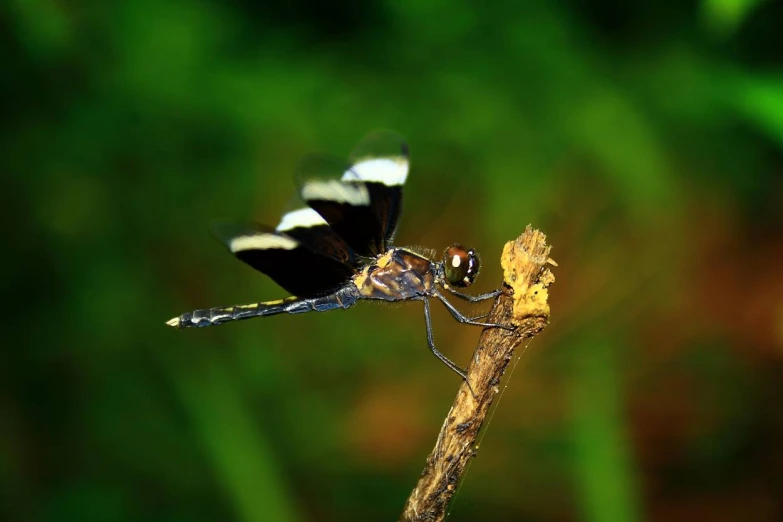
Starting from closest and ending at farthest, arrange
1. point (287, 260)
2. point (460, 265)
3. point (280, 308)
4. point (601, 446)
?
point (460, 265)
point (287, 260)
point (280, 308)
point (601, 446)

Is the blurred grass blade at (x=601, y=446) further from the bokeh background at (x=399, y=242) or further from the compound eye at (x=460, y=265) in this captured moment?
the compound eye at (x=460, y=265)

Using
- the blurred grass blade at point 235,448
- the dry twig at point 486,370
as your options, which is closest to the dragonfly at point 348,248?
the dry twig at point 486,370

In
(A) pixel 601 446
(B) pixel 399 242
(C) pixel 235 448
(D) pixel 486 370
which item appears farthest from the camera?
(B) pixel 399 242

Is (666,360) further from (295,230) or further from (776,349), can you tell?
(295,230)

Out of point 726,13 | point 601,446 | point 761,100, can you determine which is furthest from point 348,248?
point 726,13

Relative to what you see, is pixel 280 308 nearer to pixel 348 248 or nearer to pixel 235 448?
pixel 348 248

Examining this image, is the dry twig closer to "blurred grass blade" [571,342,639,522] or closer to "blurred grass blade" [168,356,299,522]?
"blurred grass blade" [571,342,639,522]
